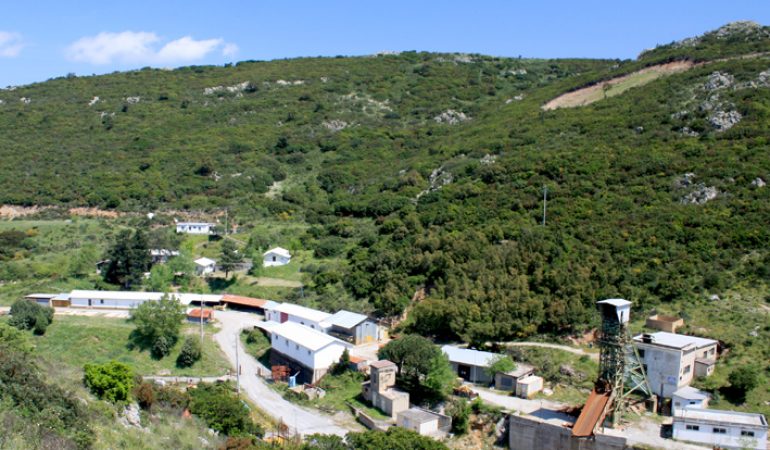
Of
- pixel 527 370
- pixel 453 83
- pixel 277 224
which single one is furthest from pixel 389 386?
pixel 453 83

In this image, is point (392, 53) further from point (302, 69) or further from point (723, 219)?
point (723, 219)

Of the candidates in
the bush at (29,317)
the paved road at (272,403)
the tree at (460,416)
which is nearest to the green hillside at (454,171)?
the tree at (460,416)

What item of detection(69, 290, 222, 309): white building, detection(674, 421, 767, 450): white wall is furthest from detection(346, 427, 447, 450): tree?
detection(69, 290, 222, 309): white building

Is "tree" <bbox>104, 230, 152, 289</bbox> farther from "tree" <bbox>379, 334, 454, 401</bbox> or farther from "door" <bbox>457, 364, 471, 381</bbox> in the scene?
"door" <bbox>457, 364, 471, 381</bbox>

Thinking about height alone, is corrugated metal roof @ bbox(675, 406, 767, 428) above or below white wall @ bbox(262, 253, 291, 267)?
below

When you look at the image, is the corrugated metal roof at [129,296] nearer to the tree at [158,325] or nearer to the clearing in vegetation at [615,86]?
the tree at [158,325]

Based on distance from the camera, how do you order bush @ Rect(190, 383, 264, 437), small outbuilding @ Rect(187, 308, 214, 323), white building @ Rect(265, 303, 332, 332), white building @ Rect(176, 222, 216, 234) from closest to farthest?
bush @ Rect(190, 383, 264, 437)
white building @ Rect(265, 303, 332, 332)
small outbuilding @ Rect(187, 308, 214, 323)
white building @ Rect(176, 222, 216, 234)

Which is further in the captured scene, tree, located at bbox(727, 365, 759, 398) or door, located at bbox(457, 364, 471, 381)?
door, located at bbox(457, 364, 471, 381)
